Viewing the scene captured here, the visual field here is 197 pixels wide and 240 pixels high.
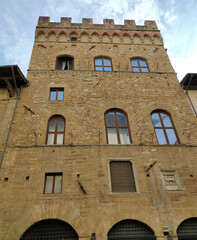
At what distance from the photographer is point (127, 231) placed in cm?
647

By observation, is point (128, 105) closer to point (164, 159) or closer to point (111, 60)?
point (164, 159)

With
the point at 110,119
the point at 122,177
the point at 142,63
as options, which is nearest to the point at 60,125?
the point at 110,119

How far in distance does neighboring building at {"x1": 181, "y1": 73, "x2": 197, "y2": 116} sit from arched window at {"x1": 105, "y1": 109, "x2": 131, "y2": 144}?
373 cm

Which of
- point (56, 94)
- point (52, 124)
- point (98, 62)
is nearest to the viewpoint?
point (52, 124)

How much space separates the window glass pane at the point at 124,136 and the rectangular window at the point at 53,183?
10.0 feet

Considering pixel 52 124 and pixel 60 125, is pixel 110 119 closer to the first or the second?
pixel 60 125

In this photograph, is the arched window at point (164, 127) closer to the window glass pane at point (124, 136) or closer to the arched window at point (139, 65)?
the window glass pane at point (124, 136)

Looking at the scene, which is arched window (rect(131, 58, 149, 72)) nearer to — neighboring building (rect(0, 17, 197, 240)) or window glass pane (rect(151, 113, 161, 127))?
neighboring building (rect(0, 17, 197, 240))

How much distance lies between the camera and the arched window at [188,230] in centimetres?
642

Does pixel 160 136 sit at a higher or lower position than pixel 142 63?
lower

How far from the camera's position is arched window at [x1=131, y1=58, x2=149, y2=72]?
1177cm

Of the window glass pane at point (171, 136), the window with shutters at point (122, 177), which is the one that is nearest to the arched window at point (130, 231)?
the window with shutters at point (122, 177)

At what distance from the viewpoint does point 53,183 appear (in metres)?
7.19

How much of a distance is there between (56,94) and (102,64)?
144 inches
